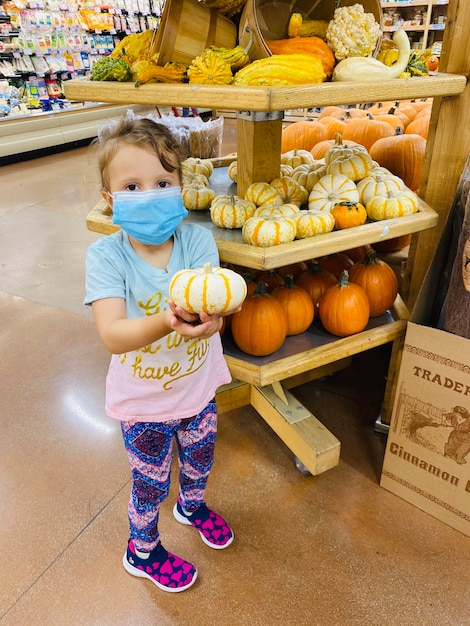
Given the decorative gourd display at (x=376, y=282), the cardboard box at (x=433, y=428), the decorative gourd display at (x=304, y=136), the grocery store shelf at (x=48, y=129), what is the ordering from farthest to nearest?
the grocery store shelf at (x=48, y=129) → the decorative gourd display at (x=304, y=136) → the decorative gourd display at (x=376, y=282) → the cardboard box at (x=433, y=428)

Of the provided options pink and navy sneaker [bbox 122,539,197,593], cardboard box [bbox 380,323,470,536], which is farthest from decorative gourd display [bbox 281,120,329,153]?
pink and navy sneaker [bbox 122,539,197,593]

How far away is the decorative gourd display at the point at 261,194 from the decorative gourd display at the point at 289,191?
0.22 ft

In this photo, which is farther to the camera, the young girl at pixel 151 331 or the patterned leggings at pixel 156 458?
the patterned leggings at pixel 156 458

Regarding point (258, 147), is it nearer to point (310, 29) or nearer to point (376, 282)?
point (310, 29)

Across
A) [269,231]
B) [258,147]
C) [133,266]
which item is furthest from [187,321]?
[258,147]

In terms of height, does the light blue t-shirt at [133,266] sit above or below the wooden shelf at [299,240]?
above

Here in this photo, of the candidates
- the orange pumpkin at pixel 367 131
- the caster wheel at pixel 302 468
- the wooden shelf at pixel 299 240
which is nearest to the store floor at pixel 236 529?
the caster wheel at pixel 302 468

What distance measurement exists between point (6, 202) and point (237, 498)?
445 cm

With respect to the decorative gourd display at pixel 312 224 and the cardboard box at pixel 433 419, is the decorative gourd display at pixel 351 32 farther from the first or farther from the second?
the cardboard box at pixel 433 419

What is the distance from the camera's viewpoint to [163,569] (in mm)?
1383

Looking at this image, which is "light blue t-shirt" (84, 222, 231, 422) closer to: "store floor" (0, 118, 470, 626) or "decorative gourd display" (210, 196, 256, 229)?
"decorative gourd display" (210, 196, 256, 229)

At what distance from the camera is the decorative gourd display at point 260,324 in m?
1.55

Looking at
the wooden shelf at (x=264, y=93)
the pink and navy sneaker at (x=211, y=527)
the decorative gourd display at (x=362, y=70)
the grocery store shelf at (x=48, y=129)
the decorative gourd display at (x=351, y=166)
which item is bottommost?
the pink and navy sneaker at (x=211, y=527)

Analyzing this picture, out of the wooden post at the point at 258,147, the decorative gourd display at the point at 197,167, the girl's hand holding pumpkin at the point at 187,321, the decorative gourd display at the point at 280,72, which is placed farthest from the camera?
the decorative gourd display at the point at 197,167
